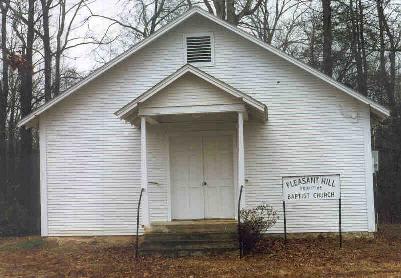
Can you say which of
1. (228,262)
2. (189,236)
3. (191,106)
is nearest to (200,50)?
(191,106)

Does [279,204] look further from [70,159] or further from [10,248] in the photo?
[10,248]

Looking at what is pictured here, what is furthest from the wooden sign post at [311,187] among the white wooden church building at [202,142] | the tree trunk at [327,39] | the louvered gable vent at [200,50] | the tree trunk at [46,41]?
the tree trunk at [46,41]

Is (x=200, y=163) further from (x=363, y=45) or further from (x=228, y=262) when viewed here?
(x=363, y=45)

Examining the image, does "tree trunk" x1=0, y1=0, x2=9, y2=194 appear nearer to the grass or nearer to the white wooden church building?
the grass

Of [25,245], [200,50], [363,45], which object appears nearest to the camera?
[25,245]

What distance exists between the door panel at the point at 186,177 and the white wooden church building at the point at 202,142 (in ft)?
0.08

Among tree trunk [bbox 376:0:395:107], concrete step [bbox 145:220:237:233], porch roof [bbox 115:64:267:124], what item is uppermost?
tree trunk [bbox 376:0:395:107]

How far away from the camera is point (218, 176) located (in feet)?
46.5

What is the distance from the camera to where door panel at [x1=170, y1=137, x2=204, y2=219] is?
46.4 ft

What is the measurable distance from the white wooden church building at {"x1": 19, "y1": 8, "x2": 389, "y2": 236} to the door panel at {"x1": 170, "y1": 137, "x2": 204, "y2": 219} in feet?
0.08

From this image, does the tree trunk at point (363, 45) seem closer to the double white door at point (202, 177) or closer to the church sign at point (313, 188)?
the double white door at point (202, 177)

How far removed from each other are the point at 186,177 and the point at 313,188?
10.9 feet

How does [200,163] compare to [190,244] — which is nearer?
[190,244]

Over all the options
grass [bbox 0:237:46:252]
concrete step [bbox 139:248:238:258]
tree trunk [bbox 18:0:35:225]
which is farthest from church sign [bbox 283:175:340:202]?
tree trunk [bbox 18:0:35:225]
